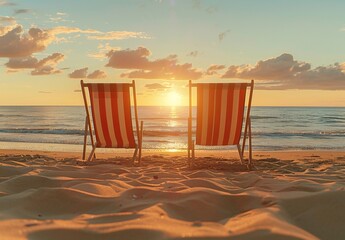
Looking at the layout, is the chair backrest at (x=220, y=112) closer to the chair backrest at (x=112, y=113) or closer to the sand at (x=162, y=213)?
the chair backrest at (x=112, y=113)

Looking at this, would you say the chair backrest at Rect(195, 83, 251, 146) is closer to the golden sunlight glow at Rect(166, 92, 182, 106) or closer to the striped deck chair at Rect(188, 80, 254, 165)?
the striped deck chair at Rect(188, 80, 254, 165)

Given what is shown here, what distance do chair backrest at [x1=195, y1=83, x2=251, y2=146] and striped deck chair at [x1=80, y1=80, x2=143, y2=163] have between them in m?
0.89

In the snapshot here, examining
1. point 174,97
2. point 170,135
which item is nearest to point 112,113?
point 170,135

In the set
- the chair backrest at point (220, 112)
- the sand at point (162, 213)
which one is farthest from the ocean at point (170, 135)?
the sand at point (162, 213)

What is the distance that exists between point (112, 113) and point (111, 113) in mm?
15

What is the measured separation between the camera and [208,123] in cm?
523

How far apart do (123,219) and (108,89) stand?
3.40 meters

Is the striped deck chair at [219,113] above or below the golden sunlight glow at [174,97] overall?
above

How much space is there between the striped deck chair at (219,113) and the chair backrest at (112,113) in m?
0.86

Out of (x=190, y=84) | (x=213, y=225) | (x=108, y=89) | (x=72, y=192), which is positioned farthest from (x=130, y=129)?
(x=213, y=225)

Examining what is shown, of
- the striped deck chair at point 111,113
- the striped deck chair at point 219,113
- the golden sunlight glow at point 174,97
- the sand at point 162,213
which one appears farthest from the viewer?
the golden sunlight glow at point 174,97

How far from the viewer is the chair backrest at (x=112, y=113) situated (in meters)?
5.19

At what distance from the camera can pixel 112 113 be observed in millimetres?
5293

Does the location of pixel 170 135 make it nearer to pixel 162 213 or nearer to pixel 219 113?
pixel 219 113
